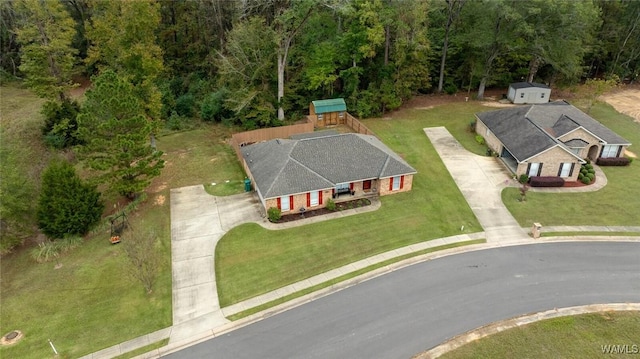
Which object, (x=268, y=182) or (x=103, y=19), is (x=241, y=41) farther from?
(x=268, y=182)

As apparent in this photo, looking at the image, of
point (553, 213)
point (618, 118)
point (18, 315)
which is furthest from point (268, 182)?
point (618, 118)

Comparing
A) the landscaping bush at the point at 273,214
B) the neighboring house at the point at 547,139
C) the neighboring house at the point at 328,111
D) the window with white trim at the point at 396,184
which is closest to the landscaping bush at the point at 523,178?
the neighboring house at the point at 547,139

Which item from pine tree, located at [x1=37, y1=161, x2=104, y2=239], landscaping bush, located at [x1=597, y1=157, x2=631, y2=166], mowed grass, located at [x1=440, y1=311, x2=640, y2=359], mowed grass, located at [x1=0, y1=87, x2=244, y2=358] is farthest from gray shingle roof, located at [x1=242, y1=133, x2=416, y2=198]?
landscaping bush, located at [x1=597, y1=157, x2=631, y2=166]

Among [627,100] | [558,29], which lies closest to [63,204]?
[558,29]

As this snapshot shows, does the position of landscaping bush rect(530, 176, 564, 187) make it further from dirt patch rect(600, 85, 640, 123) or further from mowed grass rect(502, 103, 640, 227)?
dirt patch rect(600, 85, 640, 123)

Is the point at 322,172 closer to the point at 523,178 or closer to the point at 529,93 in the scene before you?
the point at 523,178
